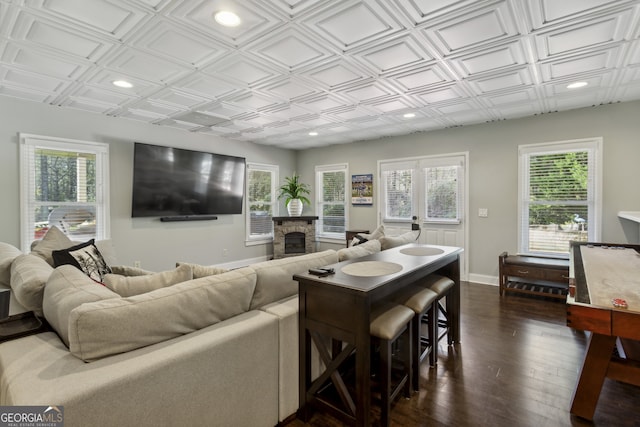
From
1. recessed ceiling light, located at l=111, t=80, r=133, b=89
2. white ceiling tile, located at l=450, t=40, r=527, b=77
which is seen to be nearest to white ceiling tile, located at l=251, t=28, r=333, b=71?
white ceiling tile, located at l=450, t=40, r=527, b=77

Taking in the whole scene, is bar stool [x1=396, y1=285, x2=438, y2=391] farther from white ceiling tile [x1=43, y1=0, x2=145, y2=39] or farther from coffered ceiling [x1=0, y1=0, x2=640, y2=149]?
white ceiling tile [x1=43, y1=0, x2=145, y2=39]

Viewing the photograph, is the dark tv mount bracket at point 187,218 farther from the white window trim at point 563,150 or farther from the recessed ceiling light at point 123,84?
the white window trim at point 563,150

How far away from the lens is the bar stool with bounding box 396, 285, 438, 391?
2.02 metres

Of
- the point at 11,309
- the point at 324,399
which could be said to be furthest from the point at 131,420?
the point at 11,309

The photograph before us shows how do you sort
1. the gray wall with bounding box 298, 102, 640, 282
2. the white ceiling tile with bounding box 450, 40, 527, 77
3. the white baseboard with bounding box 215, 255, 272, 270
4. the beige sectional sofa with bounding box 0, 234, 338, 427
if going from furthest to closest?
the white baseboard with bounding box 215, 255, 272, 270, the gray wall with bounding box 298, 102, 640, 282, the white ceiling tile with bounding box 450, 40, 527, 77, the beige sectional sofa with bounding box 0, 234, 338, 427

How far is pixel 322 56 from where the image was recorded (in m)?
2.67

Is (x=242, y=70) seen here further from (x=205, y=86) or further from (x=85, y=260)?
(x=85, y=260)

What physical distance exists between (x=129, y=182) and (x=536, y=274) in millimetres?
5974

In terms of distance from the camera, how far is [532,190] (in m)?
4.51

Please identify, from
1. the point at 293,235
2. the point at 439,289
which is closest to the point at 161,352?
the point at 439,289

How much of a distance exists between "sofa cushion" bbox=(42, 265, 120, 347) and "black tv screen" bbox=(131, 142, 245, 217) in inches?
139

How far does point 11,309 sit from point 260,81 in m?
2.68

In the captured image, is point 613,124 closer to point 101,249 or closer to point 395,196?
point 395,196

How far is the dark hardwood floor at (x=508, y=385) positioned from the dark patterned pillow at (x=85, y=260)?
1.93 metres
